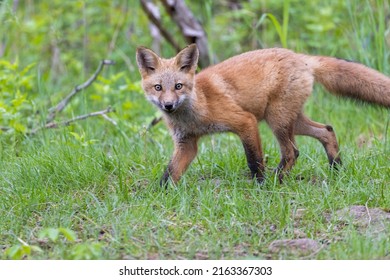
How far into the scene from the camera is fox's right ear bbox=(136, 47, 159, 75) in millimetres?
5840

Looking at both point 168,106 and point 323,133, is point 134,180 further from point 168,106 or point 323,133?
point 323,133

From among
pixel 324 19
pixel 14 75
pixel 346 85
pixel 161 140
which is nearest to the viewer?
pixel 346 85

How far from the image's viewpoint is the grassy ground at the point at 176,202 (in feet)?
14.2

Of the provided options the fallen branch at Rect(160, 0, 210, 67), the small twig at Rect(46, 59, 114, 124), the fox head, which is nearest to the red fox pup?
the fox head

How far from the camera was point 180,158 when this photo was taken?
5.77 meters

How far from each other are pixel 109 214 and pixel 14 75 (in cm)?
361

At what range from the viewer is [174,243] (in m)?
4.46

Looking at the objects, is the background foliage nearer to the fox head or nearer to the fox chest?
the fox chest

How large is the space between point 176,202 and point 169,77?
124 centimetres

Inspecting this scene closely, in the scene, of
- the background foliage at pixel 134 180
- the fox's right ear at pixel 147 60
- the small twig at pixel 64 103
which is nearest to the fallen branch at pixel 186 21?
the background foliage at pixel 134 180

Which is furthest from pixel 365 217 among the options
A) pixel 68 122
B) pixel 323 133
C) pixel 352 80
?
pixel 68 122

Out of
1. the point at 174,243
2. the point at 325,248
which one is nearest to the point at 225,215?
the point at 174,243

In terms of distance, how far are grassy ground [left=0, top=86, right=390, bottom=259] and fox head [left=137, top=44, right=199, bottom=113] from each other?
0.70 meters

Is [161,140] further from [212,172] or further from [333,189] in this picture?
[333,189]
